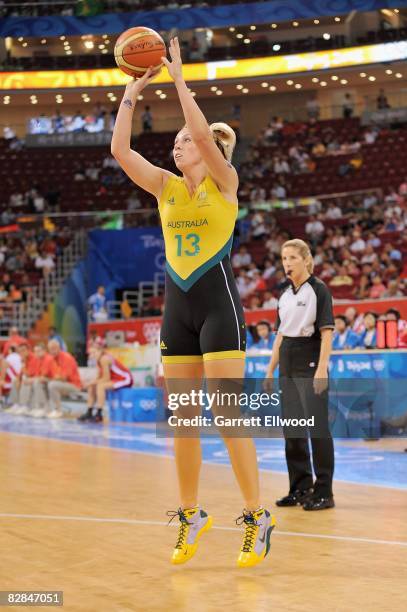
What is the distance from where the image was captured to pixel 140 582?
433 cm

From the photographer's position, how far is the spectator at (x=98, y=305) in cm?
2350

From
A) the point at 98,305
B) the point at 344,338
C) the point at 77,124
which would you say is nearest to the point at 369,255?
the point at 98,305

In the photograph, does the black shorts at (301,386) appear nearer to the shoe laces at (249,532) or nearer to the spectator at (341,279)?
the shoe laces at (249,532)

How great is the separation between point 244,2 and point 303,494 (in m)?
30.4

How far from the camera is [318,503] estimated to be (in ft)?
21.5

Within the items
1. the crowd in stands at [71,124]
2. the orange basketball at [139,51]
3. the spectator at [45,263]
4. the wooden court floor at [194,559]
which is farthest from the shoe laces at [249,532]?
the crowd in stands at [71,124]

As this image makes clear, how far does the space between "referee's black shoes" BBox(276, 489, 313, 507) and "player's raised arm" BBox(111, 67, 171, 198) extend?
264 cm

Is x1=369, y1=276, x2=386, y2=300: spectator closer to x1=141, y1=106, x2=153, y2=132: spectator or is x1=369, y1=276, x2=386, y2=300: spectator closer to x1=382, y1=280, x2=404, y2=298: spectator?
x1=382, y1=280, x2=404, y2=298: spectator

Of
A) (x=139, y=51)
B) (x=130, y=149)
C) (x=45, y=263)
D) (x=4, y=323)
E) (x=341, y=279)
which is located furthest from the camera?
(x=45, y=263)

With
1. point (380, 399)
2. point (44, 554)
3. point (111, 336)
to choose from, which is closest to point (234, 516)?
point (44, 554)

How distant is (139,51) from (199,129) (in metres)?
0.69

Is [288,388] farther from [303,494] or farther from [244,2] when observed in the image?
[244,2]

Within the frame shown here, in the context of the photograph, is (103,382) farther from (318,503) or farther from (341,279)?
(318,503)

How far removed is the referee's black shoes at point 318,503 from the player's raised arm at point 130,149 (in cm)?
257
